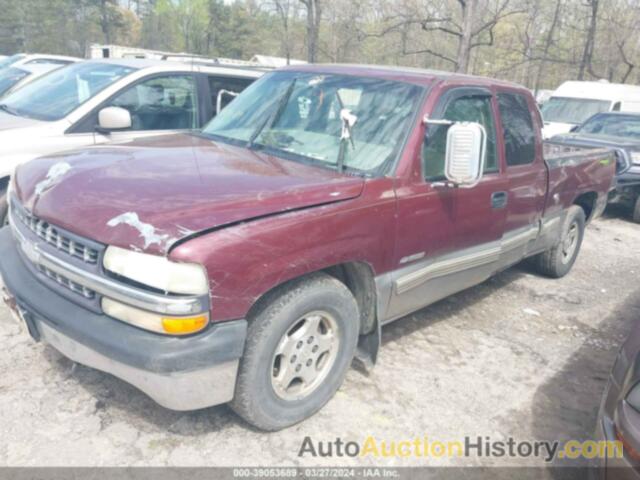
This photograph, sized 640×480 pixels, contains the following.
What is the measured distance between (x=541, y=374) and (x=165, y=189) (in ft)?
9.59

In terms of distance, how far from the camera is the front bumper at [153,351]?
7.75 feet

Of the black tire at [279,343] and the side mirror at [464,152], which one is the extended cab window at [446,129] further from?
the black tire at [279,343]

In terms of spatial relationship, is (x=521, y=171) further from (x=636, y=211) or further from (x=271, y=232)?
(x=636, y=211)

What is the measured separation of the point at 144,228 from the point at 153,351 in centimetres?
54

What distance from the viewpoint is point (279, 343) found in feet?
9.01

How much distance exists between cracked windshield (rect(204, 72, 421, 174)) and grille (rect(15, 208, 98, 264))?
1.40 metres

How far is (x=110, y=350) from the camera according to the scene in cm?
242

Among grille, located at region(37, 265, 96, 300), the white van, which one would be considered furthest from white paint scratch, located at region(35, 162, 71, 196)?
the white van

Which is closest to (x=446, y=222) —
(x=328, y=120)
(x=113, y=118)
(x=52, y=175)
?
(x=328, y=120)

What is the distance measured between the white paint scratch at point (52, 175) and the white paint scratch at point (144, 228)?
2.28 ft

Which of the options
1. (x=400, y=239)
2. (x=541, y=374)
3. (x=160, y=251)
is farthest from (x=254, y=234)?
(x=541, y=374)

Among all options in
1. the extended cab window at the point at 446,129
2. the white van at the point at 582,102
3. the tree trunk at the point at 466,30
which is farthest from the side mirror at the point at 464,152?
the white van at the point at 582,102

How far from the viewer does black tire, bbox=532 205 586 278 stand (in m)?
5.56

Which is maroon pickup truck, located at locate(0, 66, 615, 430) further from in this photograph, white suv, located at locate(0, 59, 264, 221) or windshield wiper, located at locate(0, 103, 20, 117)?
windshield wiper, located at locate(0, 103, 20, 117)
